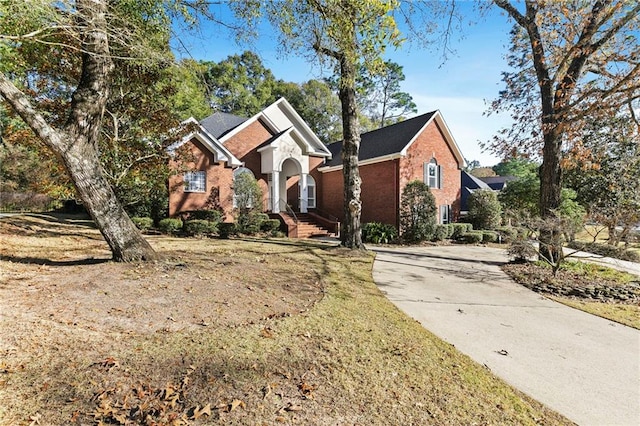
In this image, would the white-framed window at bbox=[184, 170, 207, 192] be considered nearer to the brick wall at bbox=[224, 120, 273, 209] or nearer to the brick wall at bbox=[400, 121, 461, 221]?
the brick wall at bbox=[224, 120, 273, 209]

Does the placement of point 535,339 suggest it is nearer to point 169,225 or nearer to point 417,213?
point 417,213

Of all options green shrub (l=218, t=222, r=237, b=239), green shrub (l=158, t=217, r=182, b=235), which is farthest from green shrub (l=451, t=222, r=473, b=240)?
green shrub (l=158, t=217, r=182, b=235)

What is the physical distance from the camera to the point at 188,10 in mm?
7500

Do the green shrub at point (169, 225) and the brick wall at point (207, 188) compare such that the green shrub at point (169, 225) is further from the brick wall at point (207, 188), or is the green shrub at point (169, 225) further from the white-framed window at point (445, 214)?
the white-framed window at point (445, 214)

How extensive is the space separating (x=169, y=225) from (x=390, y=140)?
45.2 ft

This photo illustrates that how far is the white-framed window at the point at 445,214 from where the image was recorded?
21.3m

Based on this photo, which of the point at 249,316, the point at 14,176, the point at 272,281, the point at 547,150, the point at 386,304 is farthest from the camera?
the point at 14,176

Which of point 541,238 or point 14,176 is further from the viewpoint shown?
point 14,176

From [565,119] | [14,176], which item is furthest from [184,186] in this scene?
[14,176]

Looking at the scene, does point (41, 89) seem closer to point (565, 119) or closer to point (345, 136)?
point (345, 136)

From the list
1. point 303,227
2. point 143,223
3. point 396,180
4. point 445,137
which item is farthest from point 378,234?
point 143,223

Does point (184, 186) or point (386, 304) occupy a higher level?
point (184, 186)

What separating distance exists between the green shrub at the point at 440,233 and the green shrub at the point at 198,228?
11305 mm

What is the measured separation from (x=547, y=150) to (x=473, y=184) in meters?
20.6
